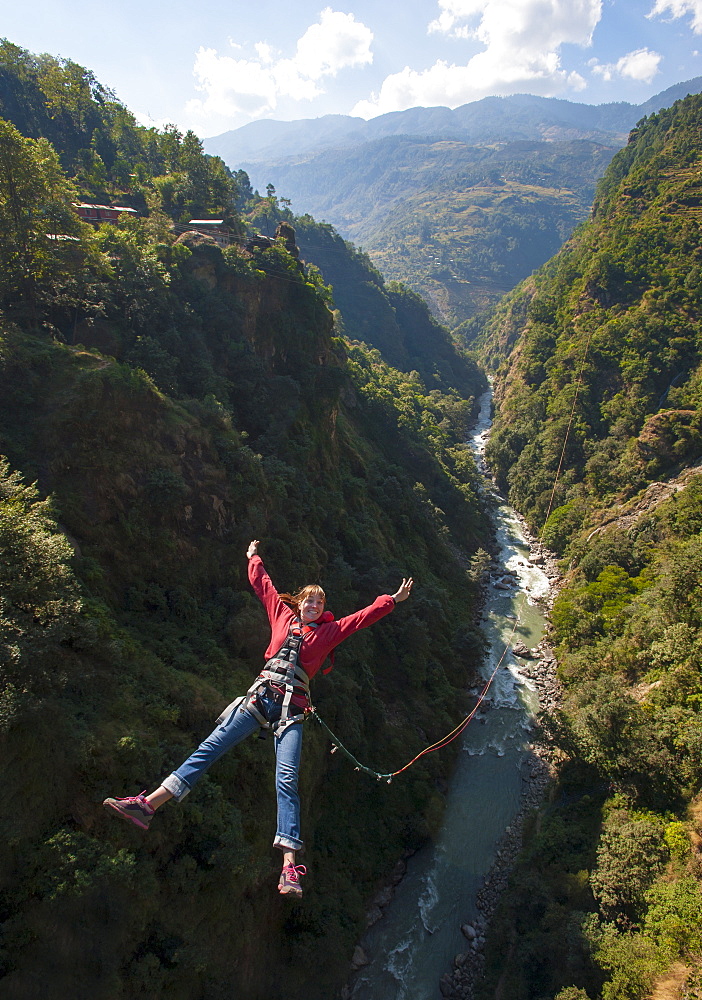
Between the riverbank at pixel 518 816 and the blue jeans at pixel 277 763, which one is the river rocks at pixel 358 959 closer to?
the riverbank at pixel 518 816

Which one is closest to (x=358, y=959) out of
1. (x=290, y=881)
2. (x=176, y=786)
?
(x=290, y=881)

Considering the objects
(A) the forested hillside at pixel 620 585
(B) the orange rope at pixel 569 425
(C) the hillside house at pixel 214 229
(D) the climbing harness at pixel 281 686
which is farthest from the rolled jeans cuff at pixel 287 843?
(B) the orange rope at pixel 569 425

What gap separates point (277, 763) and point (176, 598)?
40.6 feet

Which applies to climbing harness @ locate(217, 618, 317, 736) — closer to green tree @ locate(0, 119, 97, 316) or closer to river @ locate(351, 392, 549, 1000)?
river @ locate(351, 392, 549, 1000)

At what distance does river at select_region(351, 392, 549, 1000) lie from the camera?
597 inches

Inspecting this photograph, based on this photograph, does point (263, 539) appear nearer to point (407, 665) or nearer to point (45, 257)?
point (407, 665)

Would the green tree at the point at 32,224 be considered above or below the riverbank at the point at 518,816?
above

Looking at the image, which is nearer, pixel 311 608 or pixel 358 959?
pixel 311 608

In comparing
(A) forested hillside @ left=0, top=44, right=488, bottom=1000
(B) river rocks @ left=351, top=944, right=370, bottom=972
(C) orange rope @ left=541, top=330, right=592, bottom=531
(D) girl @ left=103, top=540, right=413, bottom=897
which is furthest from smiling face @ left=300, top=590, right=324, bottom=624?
(C) orange rope @ left=541, top=330, right=592, bottom=531

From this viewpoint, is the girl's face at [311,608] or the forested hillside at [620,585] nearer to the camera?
the girl's face at [311,608]

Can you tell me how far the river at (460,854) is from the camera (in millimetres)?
15164

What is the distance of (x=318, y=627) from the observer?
5.93m

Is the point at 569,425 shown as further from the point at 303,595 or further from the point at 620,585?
the point at 303,595

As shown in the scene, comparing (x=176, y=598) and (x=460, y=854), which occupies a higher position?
(x=176, y=598)
